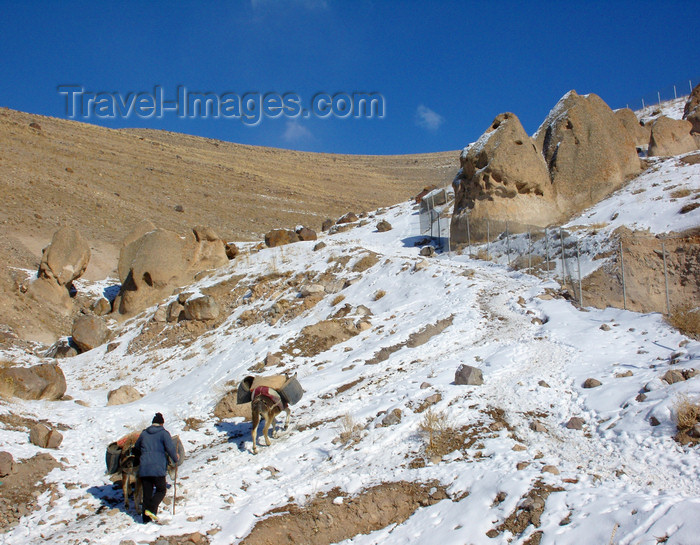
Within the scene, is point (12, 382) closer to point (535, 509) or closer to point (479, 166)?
point (535, 509)

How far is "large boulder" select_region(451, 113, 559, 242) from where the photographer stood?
21.9 metres

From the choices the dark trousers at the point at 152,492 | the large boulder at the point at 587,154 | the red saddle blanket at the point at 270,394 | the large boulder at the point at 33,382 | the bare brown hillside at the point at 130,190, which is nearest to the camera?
the dark trousers at the point at 152,492

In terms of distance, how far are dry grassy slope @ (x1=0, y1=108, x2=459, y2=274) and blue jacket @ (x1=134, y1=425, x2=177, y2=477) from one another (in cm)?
2579

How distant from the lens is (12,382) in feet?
37.2

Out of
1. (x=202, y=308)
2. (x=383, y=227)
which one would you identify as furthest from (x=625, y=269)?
(x=383, y=227)

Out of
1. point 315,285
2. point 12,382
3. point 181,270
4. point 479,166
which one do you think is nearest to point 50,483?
point 12,382

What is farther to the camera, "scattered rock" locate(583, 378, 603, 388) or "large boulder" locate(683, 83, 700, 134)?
"large boulder" locate(683, 83, 700, 134)

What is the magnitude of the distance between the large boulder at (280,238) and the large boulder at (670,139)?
59.2 ft

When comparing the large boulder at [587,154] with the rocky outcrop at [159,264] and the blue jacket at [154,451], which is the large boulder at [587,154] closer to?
the rocky outcrop at [159,264]

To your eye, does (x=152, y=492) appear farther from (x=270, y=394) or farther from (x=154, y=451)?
(x=270, y=394)

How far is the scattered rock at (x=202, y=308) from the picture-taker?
19.7 meters

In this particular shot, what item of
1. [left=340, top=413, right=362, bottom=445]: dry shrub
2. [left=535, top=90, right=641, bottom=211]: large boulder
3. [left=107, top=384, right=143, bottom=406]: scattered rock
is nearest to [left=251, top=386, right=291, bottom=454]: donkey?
[left=340, top=413, right=362, bottom=445]: dry shrub

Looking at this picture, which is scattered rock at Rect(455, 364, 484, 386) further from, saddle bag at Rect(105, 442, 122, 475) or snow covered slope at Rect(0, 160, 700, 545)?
saddle bag at Rect(105, 442, 122, 475)

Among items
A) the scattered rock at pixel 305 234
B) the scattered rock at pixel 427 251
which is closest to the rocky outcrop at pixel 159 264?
the scattered rock at pixel 305 234
